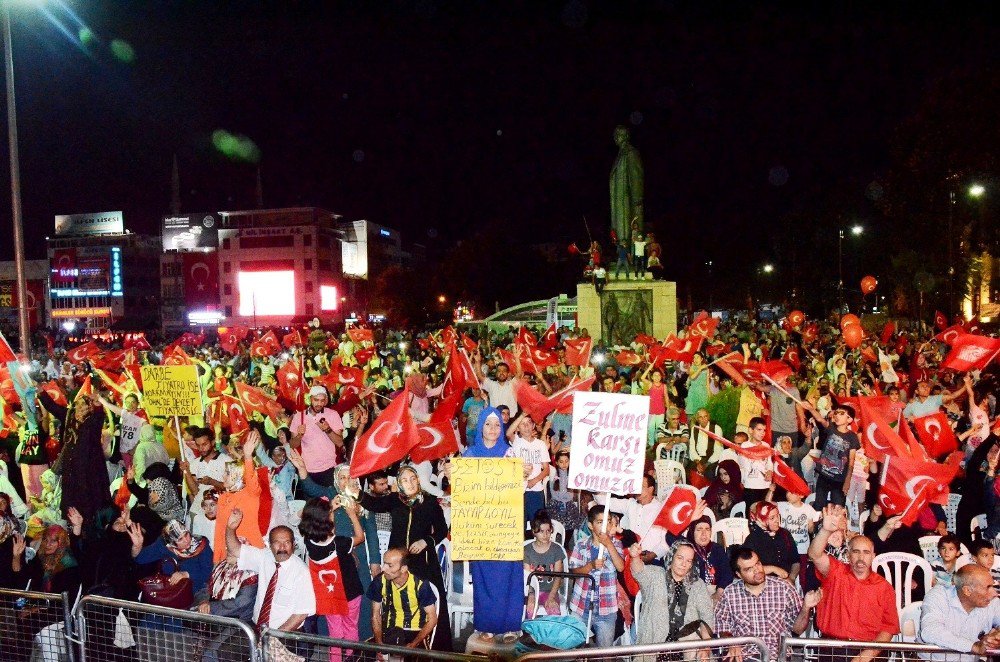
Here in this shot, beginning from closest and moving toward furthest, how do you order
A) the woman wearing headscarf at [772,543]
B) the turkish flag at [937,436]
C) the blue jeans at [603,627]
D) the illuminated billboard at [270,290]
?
1. the blue jeans at [603,627]
2. the woman wearing headscarf at [772,543]
3. the turkish flag at [937,436]
4. the illuminated billboard at [270,290]

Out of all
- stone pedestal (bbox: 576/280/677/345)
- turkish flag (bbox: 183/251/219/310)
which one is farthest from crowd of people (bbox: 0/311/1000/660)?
turkish flag (bbox: 183/251/219/310)

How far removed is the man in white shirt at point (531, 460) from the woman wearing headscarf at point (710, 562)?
5.73 ft

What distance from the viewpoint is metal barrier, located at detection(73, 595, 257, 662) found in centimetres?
496

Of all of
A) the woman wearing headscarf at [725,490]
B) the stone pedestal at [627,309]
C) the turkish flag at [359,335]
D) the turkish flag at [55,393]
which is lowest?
the woman wearing headscarf at [725,490]

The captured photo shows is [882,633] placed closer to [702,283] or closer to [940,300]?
[940,300]

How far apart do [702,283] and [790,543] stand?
200 ft

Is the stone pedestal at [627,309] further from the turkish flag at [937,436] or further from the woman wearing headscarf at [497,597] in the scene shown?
the woman wearing headscarf at [497,597]

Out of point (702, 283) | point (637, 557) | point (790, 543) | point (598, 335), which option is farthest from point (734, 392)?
point (702, 283)

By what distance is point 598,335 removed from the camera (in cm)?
2511

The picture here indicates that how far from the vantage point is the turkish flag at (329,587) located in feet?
18.3

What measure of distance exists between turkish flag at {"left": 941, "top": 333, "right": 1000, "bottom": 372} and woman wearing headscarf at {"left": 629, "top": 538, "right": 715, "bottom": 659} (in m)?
6.69

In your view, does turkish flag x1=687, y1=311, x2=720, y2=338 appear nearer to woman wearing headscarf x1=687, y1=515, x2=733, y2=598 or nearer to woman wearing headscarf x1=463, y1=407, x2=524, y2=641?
woman wearing headscarf x1=687, y1=515, x2=733, y2=598

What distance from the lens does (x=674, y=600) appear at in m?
5.50

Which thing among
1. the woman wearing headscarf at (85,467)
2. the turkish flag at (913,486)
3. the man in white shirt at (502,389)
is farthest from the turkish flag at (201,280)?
the turkish flag at (913,486)
